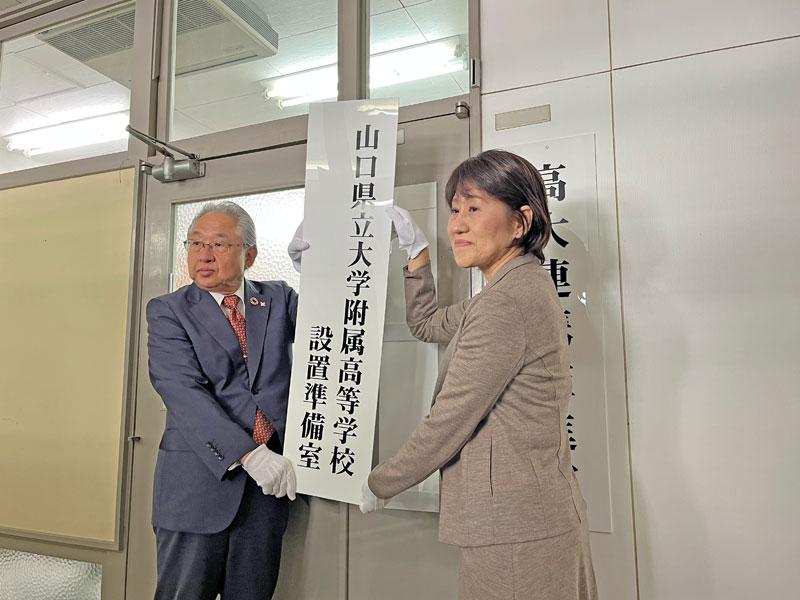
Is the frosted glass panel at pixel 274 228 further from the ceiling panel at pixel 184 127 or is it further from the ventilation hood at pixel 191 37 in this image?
the ventilation hood at pixel 191 37

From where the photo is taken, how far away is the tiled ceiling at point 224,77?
208 cm

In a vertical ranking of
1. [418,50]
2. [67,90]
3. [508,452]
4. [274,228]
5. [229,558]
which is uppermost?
[67,90]

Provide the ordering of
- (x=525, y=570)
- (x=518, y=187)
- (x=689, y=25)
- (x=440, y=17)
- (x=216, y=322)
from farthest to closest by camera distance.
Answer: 1. (x=440, y=17)
2. (x=216, y=322)
3. (x=689, y=25)
4. (x=518, y=187)
5. (x=525, y=570)

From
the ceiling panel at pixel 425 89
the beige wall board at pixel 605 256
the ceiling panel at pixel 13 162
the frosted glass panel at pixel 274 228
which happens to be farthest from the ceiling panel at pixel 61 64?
the beige wall board at pixel 605 256

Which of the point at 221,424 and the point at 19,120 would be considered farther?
the point at 19,120

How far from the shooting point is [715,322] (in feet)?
5.25

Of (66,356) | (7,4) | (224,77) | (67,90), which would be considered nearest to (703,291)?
(224,77)

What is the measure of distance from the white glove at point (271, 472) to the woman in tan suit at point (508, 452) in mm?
433

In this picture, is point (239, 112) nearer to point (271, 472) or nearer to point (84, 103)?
point (84, 103)

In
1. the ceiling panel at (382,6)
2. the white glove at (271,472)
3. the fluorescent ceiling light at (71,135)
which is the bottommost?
the white glove at (271,472)

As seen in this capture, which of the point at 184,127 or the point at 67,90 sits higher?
the point at 67,90

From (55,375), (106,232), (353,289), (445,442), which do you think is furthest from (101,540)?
(445,442)

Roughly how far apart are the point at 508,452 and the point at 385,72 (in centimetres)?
137

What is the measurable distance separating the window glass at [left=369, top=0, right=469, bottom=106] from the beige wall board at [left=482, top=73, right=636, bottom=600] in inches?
7.7
